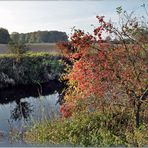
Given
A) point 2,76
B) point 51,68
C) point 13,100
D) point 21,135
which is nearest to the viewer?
point 21,135

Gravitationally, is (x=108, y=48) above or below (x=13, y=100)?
above

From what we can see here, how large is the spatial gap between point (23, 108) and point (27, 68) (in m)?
8.45

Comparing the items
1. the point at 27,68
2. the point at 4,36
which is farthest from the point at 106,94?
the point at 4,36

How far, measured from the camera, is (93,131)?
10133mm

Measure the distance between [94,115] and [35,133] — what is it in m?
1.50

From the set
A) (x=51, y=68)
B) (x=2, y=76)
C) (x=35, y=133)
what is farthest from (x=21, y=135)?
(x=51, y=68)

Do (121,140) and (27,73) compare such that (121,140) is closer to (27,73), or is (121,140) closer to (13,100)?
(13,100)

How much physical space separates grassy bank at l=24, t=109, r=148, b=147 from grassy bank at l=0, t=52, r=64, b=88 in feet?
42.6

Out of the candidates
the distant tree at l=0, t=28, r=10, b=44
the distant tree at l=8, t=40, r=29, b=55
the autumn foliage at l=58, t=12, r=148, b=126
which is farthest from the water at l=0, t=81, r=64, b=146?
the distant tree at l=0, t=28, r=10, b=44

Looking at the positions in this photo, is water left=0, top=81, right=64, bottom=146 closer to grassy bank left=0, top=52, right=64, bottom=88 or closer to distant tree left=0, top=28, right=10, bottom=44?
grassy bank left=0, top=52, right=64, bottom=88

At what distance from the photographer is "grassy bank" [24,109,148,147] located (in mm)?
9703

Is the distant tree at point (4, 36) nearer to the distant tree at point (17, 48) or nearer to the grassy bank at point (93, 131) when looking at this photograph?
the distant tree at point (17, 48)

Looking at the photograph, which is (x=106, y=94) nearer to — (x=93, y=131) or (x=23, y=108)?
(x=93, y=131)

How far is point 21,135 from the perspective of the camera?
36.9 ft
